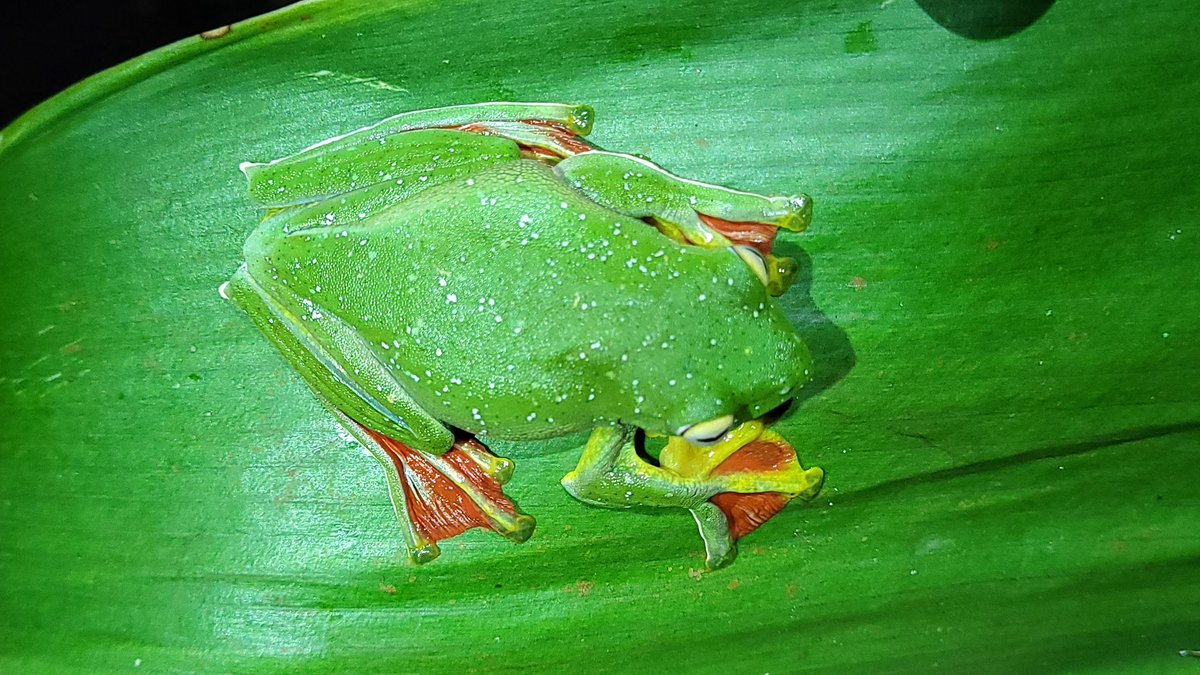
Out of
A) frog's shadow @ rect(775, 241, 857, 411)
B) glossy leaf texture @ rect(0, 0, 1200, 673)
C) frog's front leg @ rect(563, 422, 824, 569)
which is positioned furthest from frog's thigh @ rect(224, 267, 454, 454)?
frog's shadow @ rect(775, 241, 857, 411)

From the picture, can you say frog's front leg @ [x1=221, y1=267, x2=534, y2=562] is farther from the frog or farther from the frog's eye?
the frog's eye

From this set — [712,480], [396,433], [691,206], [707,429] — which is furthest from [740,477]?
[396,433]

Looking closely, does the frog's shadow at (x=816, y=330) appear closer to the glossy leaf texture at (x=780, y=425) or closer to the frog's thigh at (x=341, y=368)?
the glossy leaf texture at (x=780, y=425)

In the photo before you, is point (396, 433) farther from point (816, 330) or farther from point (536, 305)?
point (816, 330)

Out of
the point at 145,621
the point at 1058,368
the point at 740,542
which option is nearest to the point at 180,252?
the point at 145,621

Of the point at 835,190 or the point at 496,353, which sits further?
the point at 835,190

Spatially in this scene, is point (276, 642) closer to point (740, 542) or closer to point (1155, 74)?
point (740, 542)

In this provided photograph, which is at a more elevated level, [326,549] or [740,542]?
[326,549]

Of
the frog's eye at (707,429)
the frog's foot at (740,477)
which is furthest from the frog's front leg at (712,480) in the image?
the frog's eye at (707,429)

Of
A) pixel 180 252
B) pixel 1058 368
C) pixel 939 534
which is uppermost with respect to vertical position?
pixel 180 252
